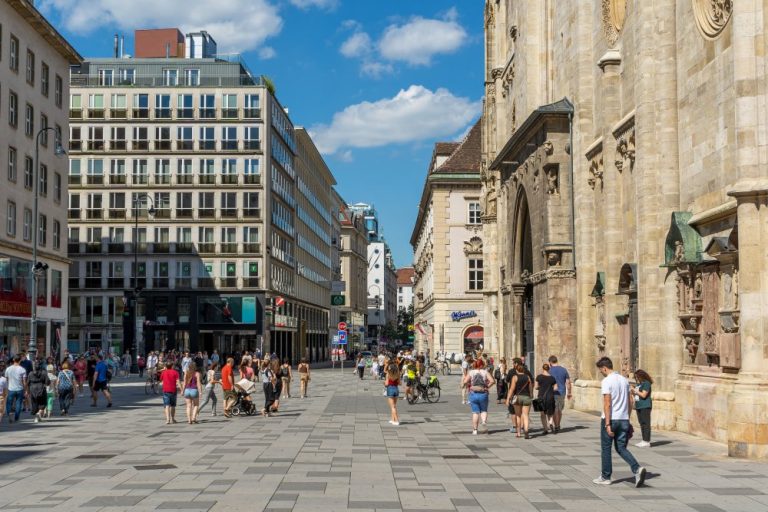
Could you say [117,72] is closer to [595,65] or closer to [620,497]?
[595,65]

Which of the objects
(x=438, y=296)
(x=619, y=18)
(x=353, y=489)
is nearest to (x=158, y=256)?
(x=438, y=296)

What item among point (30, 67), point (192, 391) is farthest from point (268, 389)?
point (30, 67)

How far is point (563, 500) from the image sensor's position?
43.2 ft

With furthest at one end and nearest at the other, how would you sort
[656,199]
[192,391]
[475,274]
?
[475,274] → [192,391] → [656,199]

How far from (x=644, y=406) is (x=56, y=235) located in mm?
44649

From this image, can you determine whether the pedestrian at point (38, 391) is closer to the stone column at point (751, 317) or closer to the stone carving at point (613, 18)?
the stone column at point (751, 317)

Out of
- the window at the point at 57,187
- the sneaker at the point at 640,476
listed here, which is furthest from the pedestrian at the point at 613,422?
the window at the point at 57,187

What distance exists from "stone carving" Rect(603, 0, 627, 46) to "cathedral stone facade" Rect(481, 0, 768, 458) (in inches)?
2.3

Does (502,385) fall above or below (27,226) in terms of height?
below

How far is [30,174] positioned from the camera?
174 feet

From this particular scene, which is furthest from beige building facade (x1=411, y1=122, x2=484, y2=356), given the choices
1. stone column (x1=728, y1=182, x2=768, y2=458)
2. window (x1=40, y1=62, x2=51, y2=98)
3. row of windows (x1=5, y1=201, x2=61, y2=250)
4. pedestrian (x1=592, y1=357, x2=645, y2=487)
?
pedestrian (x1=592, y1=357, x2=645, y2=487)

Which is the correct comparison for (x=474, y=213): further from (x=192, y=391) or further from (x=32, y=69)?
(x=192, y=391)

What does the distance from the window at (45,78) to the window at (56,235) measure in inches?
288

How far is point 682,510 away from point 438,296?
6553 cm
